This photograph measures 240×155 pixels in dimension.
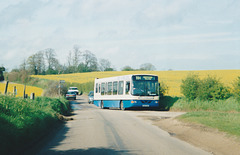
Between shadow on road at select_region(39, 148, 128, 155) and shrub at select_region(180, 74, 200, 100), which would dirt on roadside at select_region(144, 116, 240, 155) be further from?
shrub at select_region(180, 74, 200, 100)

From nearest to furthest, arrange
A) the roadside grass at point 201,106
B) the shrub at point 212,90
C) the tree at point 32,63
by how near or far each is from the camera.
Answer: the roadside grass at point 201,106 → the shrub at point 212,90 → the tree at point 32,63

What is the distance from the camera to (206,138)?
10.3 meters

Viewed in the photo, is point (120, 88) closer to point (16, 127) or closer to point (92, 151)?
point (16, 127)

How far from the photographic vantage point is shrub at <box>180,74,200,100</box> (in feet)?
82.8

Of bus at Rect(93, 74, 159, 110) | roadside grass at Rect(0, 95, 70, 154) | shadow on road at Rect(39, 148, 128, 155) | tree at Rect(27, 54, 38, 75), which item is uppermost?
tree at Rect(27, 54, 38, 75)

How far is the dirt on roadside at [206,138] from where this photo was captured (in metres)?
8.53

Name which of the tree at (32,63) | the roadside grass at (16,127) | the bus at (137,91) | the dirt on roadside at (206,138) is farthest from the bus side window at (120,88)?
the tree at (32,63)

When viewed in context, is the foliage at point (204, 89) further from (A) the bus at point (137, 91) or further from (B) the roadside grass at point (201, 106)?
(A) the bus at point (137, 91)

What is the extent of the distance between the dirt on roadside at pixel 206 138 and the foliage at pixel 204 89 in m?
10.8

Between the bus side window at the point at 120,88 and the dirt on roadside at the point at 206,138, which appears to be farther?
the bus side window at the point at 120,88

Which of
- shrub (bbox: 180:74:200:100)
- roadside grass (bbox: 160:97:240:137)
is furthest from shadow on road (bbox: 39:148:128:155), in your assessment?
shrub (bbox: 180:74:200:100)

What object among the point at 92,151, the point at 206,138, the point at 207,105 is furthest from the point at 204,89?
the point at 92,151

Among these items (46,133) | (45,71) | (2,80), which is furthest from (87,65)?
(46,133)

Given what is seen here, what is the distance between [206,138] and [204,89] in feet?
48.6
